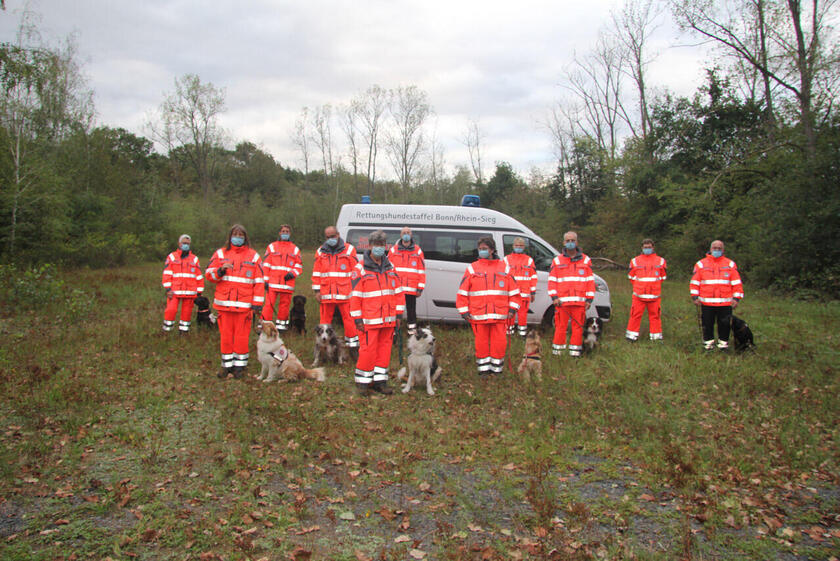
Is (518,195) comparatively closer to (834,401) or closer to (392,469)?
(834,401)

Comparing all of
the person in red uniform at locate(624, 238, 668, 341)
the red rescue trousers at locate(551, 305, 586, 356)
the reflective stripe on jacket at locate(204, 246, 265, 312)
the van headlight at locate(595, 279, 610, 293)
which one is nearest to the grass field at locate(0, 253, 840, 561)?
the red rescue trousers at locate(551, 305, 586, 356)

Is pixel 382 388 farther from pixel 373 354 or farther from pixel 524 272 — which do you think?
pixel 524 272

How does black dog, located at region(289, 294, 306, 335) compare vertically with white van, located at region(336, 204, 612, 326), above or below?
below

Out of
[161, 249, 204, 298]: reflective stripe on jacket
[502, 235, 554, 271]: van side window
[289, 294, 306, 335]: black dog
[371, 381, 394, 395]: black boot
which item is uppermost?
[502, 235, 554, 271]: van side window

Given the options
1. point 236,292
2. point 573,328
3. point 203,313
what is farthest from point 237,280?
point 573,328

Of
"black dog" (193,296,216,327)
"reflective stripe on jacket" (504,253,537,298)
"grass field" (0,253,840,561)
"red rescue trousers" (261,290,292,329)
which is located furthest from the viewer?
"black dog" (193,296,216,327)

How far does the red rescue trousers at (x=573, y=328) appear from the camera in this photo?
873cm

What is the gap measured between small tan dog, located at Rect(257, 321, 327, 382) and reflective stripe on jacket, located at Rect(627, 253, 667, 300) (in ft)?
20.0

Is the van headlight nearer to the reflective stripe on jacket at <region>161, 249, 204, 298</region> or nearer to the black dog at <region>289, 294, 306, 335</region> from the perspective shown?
the black dog at <region>289, 294, 306, 335</region>

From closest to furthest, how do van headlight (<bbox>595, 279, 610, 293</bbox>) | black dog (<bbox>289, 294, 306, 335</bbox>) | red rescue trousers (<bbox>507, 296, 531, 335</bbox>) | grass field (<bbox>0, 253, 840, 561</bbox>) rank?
grass field (<bbox>0, 253, 840, 561</bbox>) < red rescue trousers (<bbox>507, 296, 531, 335</bbox>) < van headlight (<bbox>595, 279, 610, 293</bbox>) < black dog (<bbox>289, 294, 306, 335</bbox>)

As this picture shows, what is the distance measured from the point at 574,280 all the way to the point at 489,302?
2.00 metres

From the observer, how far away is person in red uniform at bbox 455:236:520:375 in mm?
7348

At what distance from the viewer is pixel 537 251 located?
1045 centimetres

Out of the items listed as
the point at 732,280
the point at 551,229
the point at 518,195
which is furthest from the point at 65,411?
the point at 518,195
